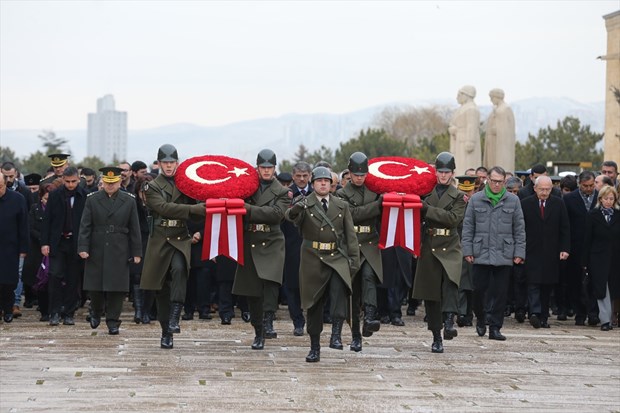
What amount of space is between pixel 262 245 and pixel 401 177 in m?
1.67

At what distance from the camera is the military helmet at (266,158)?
14.4 metres

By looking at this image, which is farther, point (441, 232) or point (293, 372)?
point (441, 232)

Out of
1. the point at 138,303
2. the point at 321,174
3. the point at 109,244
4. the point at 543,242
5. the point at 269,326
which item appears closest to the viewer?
the point at 321,174

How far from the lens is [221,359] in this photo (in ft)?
44.1

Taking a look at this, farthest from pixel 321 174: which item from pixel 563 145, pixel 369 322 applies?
pixel 563 145

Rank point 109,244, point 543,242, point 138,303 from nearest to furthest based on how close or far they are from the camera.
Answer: point 109,244, point 138,303, point 543,242

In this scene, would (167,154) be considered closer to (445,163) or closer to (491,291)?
(445,163)

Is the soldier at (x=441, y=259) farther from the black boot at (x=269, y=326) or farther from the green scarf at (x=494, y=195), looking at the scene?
the black boot at (x=269, y=326)

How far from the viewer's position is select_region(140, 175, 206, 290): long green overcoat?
14.1m

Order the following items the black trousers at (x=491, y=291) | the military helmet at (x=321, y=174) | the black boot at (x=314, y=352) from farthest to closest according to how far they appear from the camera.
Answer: the black trousers at (x=491, y=291) < the military helmet at (x=321, y=174) < the black boot at (x=314, y=352)

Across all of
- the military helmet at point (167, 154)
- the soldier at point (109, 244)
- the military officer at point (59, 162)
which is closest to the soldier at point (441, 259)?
the military helmet at point (167, 154)

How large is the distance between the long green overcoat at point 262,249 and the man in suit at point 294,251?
2180 mm

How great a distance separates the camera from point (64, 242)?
667 inches

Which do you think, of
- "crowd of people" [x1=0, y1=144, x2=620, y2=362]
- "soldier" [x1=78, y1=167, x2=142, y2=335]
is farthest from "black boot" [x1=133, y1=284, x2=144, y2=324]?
"soldier" [x1=78, y1=167, x2=142, y2=335]
